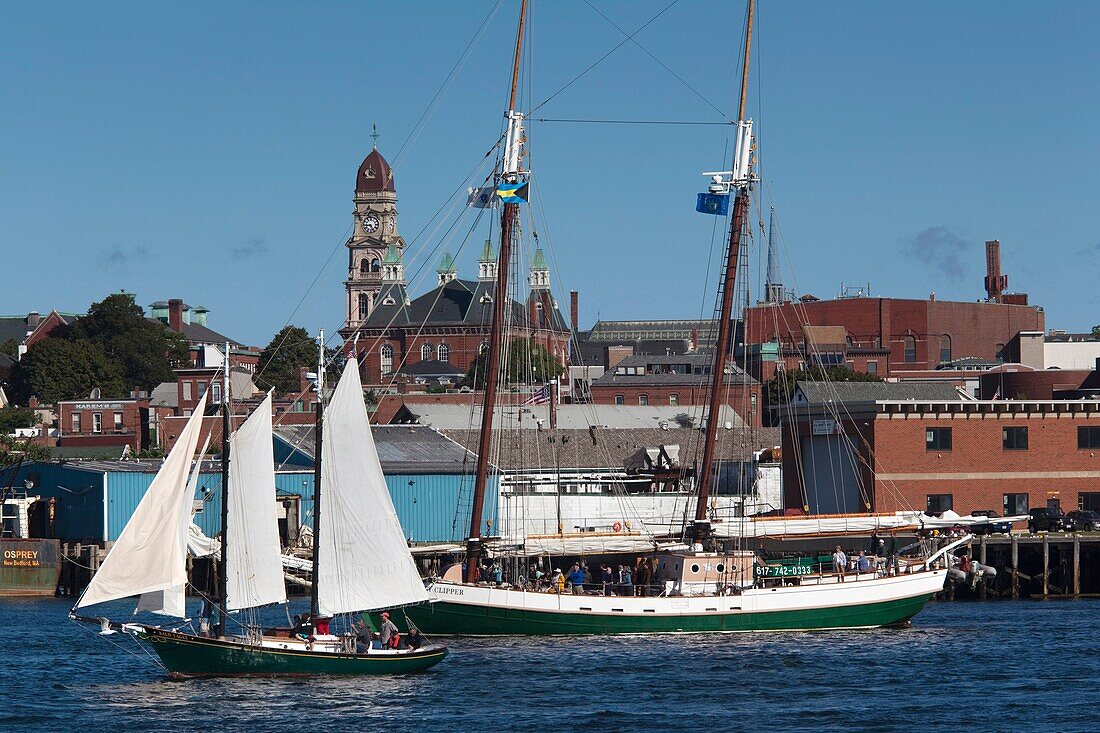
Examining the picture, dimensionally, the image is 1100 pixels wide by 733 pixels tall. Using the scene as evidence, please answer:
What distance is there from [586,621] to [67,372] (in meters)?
111

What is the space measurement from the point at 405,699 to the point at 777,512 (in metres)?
48.0

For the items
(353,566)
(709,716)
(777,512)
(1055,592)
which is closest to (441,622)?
(353,566)

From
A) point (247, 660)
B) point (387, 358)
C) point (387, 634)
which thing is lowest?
point (247, 660)

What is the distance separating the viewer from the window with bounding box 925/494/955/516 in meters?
80.7

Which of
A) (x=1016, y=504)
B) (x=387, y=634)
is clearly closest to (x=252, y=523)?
(x=387, y=634)

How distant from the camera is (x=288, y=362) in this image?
15875 centimetres

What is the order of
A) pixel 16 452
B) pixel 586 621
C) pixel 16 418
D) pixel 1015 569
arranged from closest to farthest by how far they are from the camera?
pixel 586 621, pixel 1015 569, pixel 16 452, pixel 16 418

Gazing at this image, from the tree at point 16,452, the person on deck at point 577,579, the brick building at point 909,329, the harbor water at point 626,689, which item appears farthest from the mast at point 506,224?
the brick building at point 909,329

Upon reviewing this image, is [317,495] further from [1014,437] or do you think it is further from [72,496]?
[1014,437]

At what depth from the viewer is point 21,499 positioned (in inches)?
3396

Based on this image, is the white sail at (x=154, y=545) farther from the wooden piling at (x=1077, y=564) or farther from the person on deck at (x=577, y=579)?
the wooden piling at (x=1077, y=564)

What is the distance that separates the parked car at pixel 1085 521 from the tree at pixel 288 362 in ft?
285

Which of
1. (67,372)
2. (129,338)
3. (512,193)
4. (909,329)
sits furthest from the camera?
(909,329)

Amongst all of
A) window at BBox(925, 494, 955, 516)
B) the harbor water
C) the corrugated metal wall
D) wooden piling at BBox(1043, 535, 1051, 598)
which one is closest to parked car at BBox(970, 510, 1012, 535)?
wooden piling at BBox(1043, 535, 1051, 598)
